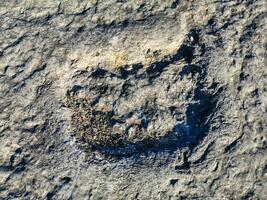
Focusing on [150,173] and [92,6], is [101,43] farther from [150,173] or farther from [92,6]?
[150,173]

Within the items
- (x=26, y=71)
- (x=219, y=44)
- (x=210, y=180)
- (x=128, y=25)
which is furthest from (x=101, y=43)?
(x=210, y=180)

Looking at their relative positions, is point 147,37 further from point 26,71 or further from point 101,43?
point 26,71

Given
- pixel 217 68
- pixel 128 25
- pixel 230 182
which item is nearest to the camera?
pixel 230 182

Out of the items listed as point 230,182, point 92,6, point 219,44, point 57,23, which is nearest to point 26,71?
point 57,23

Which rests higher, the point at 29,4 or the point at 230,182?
the point at 29,4

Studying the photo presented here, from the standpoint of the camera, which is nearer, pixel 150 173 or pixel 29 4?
pixel 150 173

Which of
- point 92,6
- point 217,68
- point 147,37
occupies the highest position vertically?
point 92,6

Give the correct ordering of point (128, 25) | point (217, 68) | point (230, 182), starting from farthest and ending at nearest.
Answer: point (128, 25), point (217, 68), point (230, 182)
